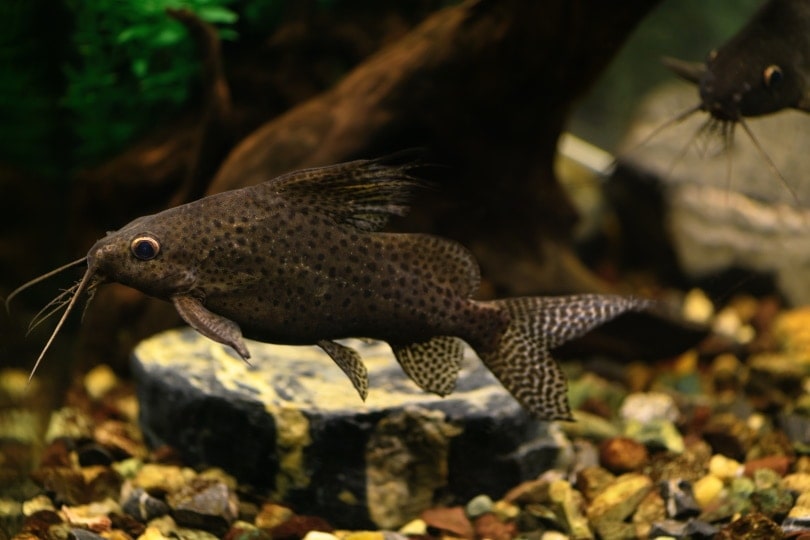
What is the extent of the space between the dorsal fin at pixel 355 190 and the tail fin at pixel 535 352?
623 mm

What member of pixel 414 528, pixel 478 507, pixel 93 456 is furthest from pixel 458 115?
pixel 93 456

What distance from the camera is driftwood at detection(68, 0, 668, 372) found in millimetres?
4492

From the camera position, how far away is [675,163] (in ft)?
23.2

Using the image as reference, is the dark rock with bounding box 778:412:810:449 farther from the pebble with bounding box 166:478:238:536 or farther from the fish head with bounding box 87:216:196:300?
the fish head with bounding box 87:216:196:300

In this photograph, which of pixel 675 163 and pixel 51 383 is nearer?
pixel 51 383

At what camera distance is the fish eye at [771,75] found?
3549 millimetres

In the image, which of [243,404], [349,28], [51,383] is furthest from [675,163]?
[51,383]

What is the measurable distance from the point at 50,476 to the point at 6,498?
442 mm

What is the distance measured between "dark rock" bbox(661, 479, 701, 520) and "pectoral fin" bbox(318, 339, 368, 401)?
1849 mm

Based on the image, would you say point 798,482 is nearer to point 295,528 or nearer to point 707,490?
point 707,490

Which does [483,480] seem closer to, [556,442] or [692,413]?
[556,442]

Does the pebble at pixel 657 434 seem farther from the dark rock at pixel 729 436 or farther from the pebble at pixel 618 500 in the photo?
the pebble at pixel 618 500

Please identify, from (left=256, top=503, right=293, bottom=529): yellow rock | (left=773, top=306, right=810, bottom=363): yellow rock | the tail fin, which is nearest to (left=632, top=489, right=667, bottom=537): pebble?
the tail fin

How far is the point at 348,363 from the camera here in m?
2.82
